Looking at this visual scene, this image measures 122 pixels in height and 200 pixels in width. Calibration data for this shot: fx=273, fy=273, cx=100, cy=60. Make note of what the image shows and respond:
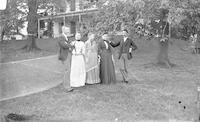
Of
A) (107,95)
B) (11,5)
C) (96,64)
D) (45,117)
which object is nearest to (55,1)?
(11,5)

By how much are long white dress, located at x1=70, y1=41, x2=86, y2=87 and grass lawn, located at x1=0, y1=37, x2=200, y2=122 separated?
0.93 ft

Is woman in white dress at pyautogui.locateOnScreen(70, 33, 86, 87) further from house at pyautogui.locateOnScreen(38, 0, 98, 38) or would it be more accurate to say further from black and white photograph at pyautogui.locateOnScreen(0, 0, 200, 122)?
house at pyautogui.locateOnScreen(38, 0, 98, 38)

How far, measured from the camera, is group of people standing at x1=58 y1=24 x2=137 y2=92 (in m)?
7.91

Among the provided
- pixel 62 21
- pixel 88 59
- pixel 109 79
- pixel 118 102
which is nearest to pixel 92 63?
pixel 88 59

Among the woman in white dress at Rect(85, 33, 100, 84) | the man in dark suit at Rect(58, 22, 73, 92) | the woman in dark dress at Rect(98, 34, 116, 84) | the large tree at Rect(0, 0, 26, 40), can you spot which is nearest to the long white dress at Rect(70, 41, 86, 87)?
the man in dark suit at Rect(58, 22, 73, 92)

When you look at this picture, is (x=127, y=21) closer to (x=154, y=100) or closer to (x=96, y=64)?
(x=96, y=64)

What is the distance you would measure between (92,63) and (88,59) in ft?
0.59

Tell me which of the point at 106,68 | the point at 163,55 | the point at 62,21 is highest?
the point at 62,21

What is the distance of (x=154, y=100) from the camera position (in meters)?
6.95

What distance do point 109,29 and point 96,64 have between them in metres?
1.67

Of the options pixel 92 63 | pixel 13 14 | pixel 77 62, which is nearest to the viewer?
pixel 77 62

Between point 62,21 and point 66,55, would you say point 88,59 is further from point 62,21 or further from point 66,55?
point 62,21

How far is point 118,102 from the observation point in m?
6.73

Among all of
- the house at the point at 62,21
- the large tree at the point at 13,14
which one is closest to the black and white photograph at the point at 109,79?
the large tree at the point at 13,14
